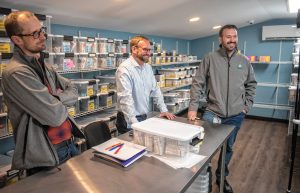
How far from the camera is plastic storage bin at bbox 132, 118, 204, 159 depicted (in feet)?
4.43

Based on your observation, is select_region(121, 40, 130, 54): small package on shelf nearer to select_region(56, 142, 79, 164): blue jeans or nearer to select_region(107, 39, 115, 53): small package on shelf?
select_region(107, 39, 115, 53): small package on shelf

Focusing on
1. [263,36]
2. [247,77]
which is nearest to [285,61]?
[263,36]

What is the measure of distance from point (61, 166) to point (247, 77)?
1.85 meters

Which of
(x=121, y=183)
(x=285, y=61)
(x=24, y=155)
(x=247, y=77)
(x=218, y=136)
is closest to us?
(x=121, y=183)

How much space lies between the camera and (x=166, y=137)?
137cm

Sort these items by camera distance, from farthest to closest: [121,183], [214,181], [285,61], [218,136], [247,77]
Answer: [285,61] < [214,181] < [247,77] < [218,136] < [121,183]

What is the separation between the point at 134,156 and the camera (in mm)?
1336

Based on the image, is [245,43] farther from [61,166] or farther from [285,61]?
[61,166]

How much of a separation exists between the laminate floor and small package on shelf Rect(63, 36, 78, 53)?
1.94m

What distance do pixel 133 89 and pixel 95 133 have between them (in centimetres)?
56

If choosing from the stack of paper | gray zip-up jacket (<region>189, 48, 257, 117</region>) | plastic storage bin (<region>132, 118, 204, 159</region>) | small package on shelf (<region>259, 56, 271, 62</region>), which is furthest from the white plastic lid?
small package on shelf (<region>259, 56, 271, 62</region>)

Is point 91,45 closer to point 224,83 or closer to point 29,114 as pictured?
point 224,83

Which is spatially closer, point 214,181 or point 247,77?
point 247,77

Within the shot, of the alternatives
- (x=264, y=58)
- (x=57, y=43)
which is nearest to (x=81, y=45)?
(x=57, y=43)
